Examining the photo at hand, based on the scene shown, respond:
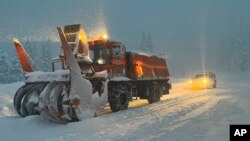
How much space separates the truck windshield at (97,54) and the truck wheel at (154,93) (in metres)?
4.27

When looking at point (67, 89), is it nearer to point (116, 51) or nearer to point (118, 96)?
point (118, 96)

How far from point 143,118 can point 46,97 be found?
11.1 feet

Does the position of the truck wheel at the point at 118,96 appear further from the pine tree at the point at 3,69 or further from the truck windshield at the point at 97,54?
the pine tree at the point at 3,69

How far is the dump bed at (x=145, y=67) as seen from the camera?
1791 centimetres

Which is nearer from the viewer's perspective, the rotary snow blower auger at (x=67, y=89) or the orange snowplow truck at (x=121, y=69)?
the rotary snow blower auger at (x=67, y=89)

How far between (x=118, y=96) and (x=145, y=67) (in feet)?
11.9

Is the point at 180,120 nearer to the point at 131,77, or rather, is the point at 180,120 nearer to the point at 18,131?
the point at 18,131

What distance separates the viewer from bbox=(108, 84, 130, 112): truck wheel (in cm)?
1585

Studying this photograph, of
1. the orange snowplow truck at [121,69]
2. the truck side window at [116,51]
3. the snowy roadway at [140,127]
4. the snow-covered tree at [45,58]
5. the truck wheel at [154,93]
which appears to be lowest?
the snowy roadway at [140,127]

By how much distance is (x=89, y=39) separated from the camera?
696 inches

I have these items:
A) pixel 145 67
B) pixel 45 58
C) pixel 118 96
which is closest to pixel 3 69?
pixel 45 58

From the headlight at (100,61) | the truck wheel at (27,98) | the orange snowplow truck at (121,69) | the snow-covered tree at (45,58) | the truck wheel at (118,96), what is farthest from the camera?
the snow-covered tree at (45,58)

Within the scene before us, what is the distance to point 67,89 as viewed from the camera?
13.0 m

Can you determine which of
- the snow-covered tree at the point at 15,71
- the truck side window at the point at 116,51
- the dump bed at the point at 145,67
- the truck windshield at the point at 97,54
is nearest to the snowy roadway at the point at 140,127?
the truck windshield at the point at 97,54
